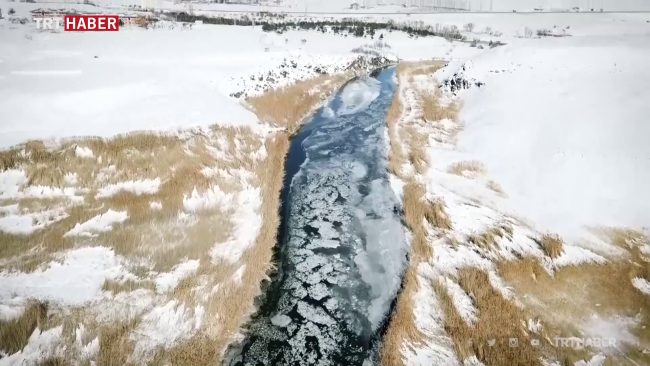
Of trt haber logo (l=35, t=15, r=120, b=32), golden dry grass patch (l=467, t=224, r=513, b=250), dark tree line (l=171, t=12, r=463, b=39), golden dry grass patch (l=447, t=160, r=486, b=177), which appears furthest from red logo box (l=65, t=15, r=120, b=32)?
golden dry grass patch (l=467, t=224, r=513, b=250)

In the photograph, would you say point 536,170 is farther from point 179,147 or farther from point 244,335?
point 179,147

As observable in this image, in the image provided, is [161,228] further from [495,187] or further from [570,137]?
[570,137]

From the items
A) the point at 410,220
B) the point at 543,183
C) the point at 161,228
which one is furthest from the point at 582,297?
the point at 161,228

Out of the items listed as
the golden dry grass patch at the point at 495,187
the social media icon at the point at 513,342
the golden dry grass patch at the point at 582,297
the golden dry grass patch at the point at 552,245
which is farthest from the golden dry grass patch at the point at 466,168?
the social media icon at the point at 513,342

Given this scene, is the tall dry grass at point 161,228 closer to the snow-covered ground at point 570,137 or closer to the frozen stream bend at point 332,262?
the frozen stream bend at point 332,262

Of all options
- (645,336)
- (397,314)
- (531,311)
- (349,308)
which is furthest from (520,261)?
(349,308)

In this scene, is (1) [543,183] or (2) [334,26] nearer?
(1) [543,183]

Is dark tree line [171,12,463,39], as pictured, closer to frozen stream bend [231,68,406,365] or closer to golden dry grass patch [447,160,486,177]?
frozen stream bend [231,68,406,365]
